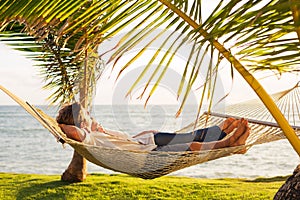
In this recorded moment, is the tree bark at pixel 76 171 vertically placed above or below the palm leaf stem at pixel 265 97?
below

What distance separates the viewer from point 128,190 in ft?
15.5

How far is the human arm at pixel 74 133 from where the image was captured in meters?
2.47

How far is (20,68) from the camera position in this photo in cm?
1468

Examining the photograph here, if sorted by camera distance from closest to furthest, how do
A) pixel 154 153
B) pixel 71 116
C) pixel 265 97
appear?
pixel 265 97 < pixel 154 153 < pixel 71 116

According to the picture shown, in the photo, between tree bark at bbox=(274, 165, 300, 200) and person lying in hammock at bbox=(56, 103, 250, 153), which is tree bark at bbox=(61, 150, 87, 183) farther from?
tree bark at bbox=(274, 165, 300, 200)

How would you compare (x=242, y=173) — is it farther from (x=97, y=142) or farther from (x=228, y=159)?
(x=97, y=142)

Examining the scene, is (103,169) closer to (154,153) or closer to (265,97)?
(154,153)

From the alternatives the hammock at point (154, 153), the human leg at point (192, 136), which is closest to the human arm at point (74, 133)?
the hammock at point (154, 153)

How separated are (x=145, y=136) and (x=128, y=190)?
5.99ft

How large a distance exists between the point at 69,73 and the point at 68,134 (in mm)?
1374

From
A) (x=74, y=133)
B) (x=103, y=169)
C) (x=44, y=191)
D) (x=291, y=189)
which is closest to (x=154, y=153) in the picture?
(x=74, y=133)

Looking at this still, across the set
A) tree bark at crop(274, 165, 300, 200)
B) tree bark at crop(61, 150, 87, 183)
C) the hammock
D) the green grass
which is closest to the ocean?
the green grass

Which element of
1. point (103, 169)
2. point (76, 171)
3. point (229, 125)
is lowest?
point (103, 169)

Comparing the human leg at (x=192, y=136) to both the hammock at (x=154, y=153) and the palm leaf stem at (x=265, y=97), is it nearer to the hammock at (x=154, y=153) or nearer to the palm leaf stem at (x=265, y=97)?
the hammock at (x=154, y=153)
